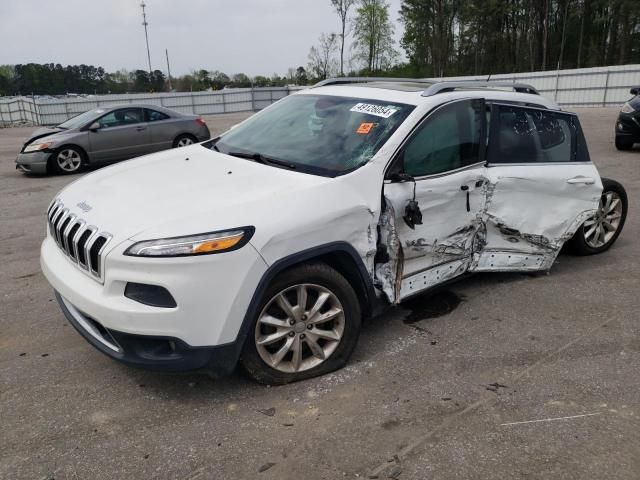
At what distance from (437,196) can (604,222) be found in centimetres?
269

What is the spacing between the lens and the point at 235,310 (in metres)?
2.66

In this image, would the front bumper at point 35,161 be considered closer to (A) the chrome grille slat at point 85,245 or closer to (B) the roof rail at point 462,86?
(A) the chrome grille slat at point 85,245

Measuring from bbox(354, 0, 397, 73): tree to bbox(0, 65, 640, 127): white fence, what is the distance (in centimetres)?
2264

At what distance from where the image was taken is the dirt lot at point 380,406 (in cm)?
247

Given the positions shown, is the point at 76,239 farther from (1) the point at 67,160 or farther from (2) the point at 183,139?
(2) the point at 183,139

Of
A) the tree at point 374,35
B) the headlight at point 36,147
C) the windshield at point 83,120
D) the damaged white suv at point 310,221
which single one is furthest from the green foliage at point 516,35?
the damaged white suv at point 310,221

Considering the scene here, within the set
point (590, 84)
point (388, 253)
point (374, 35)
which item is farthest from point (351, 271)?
point (374, 35)

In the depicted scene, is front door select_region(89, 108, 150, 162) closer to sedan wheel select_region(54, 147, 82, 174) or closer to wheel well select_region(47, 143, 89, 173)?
wheel well select_region(47, 143, 89, 173)

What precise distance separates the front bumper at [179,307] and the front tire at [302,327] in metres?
0.20

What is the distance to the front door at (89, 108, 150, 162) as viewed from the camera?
11.0 m

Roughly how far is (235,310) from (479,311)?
2.20 meters

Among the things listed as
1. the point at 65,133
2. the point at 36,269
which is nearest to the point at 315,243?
the point at 36,269

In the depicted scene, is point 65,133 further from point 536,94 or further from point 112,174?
point 536,94

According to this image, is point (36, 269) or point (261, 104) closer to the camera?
point (36, 269)
